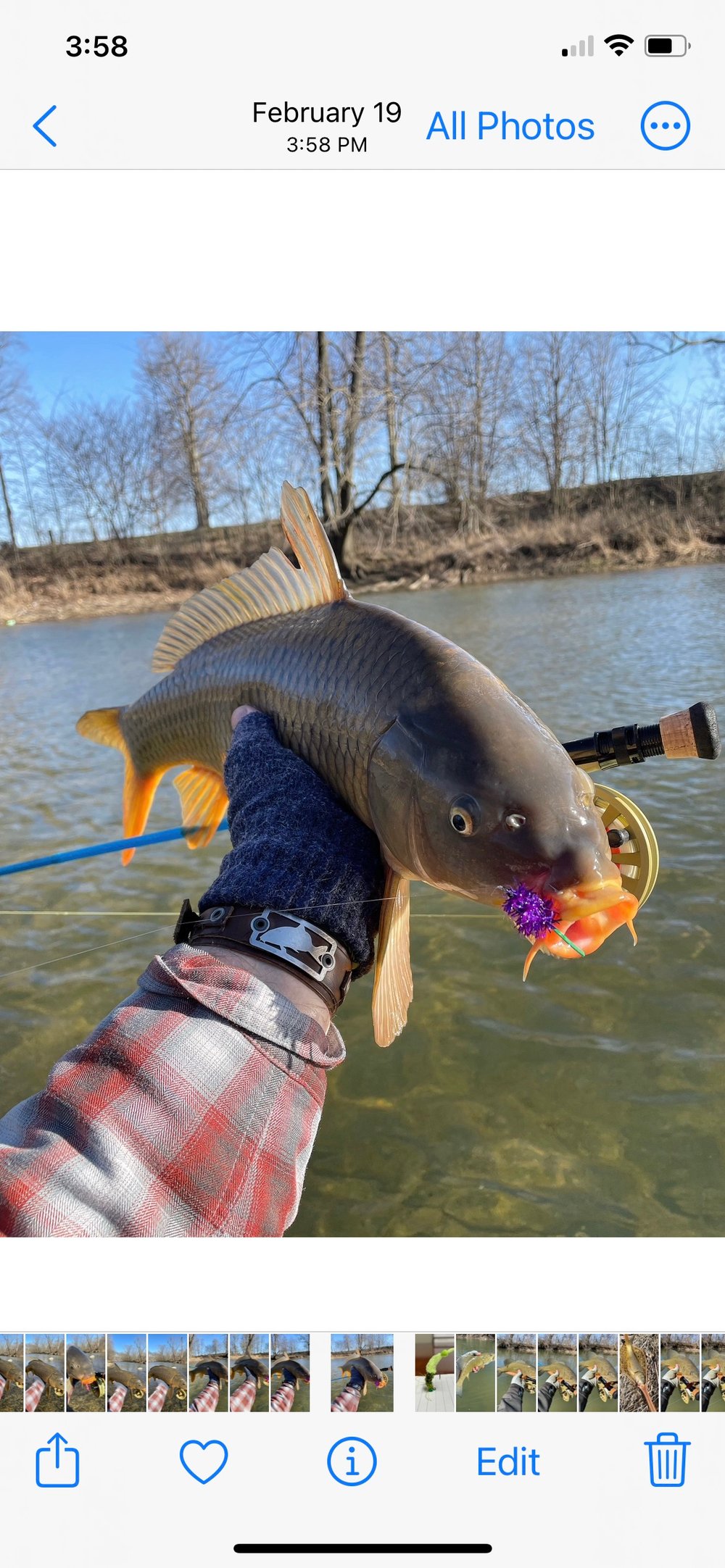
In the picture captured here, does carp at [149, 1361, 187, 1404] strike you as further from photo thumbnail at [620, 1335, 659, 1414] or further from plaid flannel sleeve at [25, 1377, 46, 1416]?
photo thumbnail at [620, 1335, 659, 1414]

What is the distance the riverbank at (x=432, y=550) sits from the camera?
1658 centimetres

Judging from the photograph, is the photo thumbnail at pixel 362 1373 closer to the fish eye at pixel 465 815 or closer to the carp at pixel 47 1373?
the carp at pixel 47 1373

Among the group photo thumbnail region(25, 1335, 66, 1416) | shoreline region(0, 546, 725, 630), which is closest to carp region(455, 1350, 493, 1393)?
photo thumbnail region(25, 1335, 66, 1416)

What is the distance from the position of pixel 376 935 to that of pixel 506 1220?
1030 millimetres

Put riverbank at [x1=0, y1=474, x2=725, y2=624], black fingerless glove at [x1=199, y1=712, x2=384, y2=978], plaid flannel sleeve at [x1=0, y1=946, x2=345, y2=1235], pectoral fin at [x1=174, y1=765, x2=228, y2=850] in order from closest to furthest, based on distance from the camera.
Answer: plaid flannel sleeve at [x1=0, y1=946, x2=345, y2=1235] → black fingerless glove at [x1=199, y1=712, x2=384, y2=978] → pectoral fin at [x1=174, y1=765, x2=228, y2=850] → riverbank at [x1=0, y1=474, x2=725, y2=624]

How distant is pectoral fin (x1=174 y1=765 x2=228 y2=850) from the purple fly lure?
1.48 meters

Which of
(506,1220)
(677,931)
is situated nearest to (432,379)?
(677,931)
